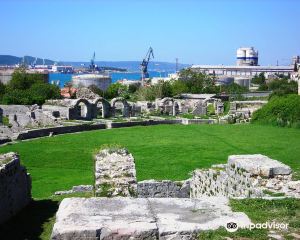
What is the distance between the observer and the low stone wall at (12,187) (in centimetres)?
1050

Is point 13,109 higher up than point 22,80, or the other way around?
point 22,80

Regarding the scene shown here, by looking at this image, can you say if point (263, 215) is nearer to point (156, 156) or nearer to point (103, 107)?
point (156, 156)

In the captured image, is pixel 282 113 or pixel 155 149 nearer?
pixel 155 149

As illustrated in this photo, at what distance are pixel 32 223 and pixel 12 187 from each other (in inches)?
48.6

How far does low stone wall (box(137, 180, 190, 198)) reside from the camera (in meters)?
12.5

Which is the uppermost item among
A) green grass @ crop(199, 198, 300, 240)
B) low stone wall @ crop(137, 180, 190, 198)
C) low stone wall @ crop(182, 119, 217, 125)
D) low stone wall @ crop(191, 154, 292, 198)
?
green grass @ crop(199, 198, 300, 240)

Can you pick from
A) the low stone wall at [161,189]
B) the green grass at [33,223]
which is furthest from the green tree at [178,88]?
the green grass at [33,223]

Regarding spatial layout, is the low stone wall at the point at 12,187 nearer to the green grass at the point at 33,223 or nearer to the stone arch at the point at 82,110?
the green grass at the point at 33,223

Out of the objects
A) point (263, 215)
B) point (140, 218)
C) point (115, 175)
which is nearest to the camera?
point (140, 218)

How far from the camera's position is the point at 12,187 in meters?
11.1

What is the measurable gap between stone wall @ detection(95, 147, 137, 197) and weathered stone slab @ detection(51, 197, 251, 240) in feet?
9.35

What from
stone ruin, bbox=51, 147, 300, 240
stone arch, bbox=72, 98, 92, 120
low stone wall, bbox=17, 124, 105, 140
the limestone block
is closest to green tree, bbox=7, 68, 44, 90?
stone arch, bbox=72, 98, 92, 120

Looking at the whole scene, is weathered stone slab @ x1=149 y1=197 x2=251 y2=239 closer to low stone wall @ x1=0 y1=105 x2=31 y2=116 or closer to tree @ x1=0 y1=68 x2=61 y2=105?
low stone wall @ x1=0 y1=105 x2=31 y2=116

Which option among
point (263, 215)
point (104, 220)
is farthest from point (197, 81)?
point (104, 220)
